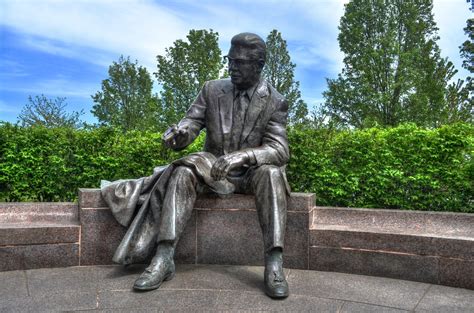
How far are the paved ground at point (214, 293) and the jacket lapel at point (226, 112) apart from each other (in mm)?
1263

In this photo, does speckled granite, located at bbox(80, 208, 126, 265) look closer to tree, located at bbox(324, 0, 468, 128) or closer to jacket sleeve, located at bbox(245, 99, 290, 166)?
jacket sleeve, located at bbox(245, 99, 290, 166)

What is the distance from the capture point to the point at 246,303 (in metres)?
3.63

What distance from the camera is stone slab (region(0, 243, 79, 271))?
4531 mm

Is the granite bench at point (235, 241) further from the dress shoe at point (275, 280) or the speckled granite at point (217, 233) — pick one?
the dress shoe at point (275, 280)

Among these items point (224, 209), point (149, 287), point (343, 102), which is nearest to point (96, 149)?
point (224, 209)

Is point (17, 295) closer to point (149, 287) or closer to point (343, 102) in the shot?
point (149, 287)

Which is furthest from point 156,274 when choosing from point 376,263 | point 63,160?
point 63,160

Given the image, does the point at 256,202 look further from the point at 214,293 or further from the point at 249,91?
the point at 249,91

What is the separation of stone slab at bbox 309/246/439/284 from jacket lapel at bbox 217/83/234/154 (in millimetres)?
1359

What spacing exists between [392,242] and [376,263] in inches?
9.7

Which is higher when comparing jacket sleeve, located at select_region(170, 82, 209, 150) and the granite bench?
jacket sleeve, located at select_region(170, 82, 209, 150)

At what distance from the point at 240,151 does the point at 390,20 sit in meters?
27.4

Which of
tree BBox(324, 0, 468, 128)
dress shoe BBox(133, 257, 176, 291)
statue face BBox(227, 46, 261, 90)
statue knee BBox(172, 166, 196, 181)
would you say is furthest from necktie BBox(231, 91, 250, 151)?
tree BBox(324, 0, 468, 128)

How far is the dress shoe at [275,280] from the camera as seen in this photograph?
12.3 feet
